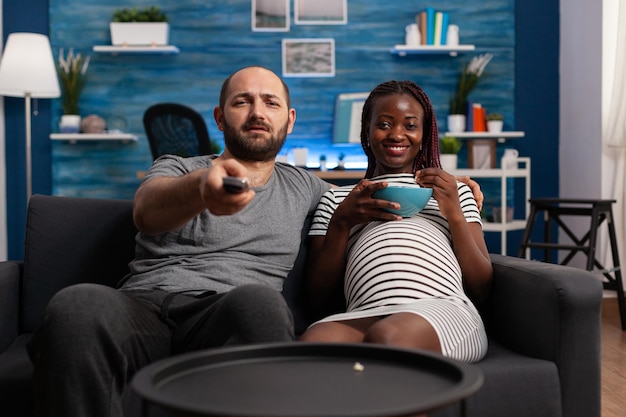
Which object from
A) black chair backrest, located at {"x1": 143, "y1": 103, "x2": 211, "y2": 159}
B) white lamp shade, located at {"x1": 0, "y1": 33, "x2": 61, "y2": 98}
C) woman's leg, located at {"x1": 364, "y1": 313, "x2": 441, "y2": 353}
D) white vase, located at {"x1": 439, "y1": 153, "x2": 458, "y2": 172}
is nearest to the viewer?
woman's leg, located at {"x1": 364, "y1": 313, "x2": 441, "y2": 353}

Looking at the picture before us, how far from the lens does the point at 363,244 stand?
194cm

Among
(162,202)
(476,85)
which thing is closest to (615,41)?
(476,85)

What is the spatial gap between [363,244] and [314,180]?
1.07 feet

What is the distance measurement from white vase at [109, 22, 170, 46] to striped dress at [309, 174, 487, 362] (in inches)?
136

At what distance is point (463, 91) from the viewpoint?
515cm

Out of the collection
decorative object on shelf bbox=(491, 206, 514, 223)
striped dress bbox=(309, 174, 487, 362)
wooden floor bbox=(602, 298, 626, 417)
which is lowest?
wooden floor bbox=(602, 298, 626, 417)

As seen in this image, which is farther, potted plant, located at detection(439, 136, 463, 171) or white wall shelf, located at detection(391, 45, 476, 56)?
white wall shelf, located at detection(391, 45, 476, 56)

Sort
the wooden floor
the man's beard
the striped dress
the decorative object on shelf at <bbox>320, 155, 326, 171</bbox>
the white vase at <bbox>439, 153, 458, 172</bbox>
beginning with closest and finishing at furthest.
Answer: the striped dress
the man's beard
the wooden floor
the white vase at <bbox>439, 153, 458, 172</bbox>
the decorative object on shelf at <bbox>320, 155, 326, 171</bbox>

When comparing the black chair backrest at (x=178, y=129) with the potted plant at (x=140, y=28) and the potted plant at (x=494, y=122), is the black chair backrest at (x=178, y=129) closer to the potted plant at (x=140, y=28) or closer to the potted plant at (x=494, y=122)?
the potted plant at (x=140, y=28)

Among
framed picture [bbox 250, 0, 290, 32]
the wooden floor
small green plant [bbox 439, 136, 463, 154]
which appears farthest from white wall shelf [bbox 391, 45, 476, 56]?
the wooden floor

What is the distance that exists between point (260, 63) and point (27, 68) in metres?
1.54

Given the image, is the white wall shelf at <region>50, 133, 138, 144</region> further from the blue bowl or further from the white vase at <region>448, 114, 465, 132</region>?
the blue bowl

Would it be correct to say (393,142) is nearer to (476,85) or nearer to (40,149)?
(476,85)

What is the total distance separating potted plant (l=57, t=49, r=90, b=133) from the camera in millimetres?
5078
